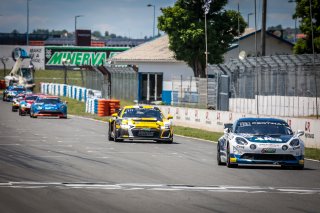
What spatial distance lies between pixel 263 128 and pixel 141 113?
10086 mm

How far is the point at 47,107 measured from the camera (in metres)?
49.7

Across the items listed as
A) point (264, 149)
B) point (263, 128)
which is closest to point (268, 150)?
point (264, 149)

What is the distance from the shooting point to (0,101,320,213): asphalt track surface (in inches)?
517

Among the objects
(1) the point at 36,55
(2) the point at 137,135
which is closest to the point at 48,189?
(2) the point at 137,135

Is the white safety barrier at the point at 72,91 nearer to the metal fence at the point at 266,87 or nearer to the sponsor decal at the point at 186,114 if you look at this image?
the metal fence at the point at 266,87

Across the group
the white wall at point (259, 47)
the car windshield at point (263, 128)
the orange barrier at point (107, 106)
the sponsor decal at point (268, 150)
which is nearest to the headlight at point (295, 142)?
the sponsor decal at point (268, 150)

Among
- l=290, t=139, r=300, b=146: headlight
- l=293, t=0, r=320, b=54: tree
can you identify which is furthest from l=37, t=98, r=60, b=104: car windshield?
l=290, t=139, r=300, b=146: headlight

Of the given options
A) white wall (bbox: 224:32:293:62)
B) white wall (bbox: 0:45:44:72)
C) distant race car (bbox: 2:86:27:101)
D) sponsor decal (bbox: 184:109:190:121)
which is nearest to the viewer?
sponsor decal (bbox: 184:109:190:121)

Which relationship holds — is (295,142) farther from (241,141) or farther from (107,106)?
(107,106)

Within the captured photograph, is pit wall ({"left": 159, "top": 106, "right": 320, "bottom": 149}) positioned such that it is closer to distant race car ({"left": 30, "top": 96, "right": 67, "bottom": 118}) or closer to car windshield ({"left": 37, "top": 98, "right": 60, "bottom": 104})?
distant race car ({"left": 30, "top": 96, "right": 67, "bottom": 118})

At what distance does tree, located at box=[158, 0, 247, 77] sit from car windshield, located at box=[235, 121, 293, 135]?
1875 inches

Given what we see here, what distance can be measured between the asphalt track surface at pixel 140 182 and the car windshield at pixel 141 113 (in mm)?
2502

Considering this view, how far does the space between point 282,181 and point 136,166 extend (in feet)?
13.1

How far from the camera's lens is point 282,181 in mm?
17734
